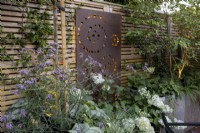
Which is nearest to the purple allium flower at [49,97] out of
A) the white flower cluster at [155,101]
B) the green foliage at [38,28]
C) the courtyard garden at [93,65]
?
the courtyard garden at [93,65]

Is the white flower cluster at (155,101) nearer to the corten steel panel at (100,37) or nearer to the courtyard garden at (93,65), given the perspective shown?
the courtyard garden at (93,65)

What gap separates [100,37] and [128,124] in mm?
1411

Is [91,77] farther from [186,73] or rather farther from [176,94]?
[186,73]

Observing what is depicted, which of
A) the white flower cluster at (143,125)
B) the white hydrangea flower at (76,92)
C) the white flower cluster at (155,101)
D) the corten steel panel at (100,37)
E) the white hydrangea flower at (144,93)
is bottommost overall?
the white flower cluster at (143,125)

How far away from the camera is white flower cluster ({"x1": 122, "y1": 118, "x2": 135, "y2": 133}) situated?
2.64 m

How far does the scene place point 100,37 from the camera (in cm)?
343

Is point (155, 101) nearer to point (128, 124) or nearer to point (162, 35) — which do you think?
point (128, 124)

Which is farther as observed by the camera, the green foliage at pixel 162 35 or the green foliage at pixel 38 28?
the green foliage at pixel 162 35

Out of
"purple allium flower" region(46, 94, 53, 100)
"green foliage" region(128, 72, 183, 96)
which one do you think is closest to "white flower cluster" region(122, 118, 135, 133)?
"green foliage" region(128, 72, 183, 96)

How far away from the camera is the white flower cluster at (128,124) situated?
2643 mm

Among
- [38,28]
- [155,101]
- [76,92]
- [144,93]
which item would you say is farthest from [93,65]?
[155,101]

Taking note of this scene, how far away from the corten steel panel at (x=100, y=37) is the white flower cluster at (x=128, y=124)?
3.13ft

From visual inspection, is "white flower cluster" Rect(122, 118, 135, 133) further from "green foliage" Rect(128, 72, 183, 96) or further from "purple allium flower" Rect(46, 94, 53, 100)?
"purple allium flower" Rect(46, 94, 53, 100)

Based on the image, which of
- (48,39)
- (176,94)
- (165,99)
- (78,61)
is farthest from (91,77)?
(176,94)
